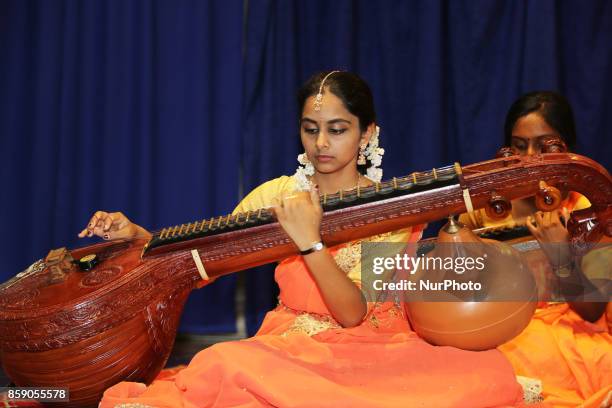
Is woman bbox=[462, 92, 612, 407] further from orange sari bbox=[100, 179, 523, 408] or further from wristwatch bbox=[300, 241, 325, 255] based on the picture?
wristwatch bbox=[300, 241, 325, 255]

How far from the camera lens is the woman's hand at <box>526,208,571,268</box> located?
2.00m

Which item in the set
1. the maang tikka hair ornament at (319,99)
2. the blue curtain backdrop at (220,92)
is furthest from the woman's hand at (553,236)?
the blue curtain backdrop at (220,92)

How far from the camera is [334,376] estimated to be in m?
1.78

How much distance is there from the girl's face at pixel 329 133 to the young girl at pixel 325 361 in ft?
1.01

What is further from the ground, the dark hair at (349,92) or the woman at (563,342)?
the dark hair at (349,92)

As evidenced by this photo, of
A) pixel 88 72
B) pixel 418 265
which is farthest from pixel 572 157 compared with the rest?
pixel 88 72

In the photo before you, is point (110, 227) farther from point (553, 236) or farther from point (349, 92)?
point (553, 236)

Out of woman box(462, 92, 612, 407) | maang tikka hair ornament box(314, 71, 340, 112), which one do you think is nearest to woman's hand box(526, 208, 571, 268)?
woman box(462, 92, 612, 407)

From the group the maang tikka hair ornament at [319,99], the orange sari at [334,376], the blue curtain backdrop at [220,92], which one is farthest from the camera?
the blue curtain backdrop at [220,92]

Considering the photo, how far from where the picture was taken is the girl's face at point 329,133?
2211 millimetres

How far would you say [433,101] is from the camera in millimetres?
3447

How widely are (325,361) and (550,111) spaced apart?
1421 mm

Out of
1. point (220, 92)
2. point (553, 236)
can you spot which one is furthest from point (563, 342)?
point (220, 92)

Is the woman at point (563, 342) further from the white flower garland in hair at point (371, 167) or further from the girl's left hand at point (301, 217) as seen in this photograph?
the girl's left hand at point (301, 217)
